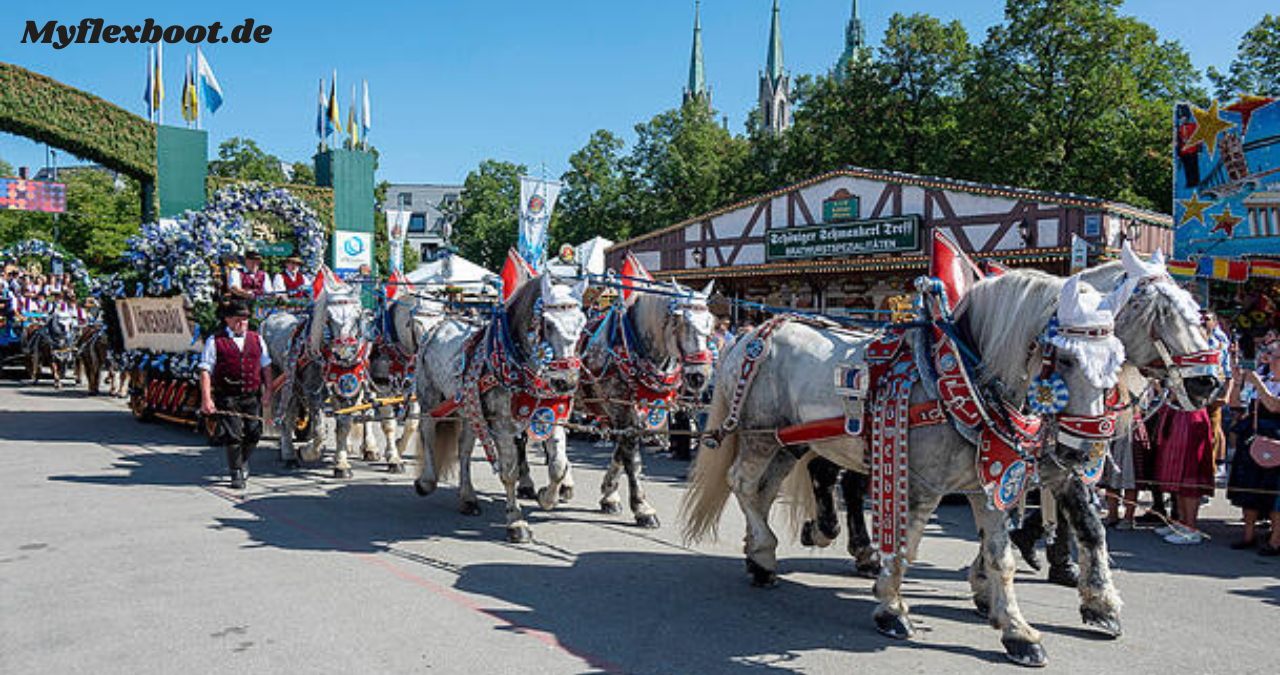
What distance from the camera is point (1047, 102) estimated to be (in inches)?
965

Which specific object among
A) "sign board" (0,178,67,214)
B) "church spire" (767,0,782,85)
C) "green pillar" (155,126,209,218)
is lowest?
"green pillar" (155,126,209,218)

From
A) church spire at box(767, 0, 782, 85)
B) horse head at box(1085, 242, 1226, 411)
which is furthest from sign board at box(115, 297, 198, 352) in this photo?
church spire at box(767, 0, 782, 85)

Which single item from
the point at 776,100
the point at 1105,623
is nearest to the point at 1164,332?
the point at 1105,623

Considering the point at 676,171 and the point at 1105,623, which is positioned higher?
the point at 676,171

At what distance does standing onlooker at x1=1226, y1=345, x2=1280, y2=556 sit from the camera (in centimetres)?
659

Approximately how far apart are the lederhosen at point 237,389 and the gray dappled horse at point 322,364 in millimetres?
792

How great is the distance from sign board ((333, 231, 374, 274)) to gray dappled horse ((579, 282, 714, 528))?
19.6 meters

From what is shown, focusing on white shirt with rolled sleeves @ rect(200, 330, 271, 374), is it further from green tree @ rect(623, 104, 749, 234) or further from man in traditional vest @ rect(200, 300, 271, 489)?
green tree @ rect(623, 104, 749, 234)

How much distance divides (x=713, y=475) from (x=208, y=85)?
1979 centimetres

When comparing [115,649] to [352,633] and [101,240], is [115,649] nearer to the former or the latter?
[352,633]

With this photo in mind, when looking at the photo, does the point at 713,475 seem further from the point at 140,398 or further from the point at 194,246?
the point at 140,398

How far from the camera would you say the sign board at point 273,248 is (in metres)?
12.7

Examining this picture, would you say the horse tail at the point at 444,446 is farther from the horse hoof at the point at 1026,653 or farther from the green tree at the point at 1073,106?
the green tree at the point at 1073,106

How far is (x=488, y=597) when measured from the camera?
521 cm
